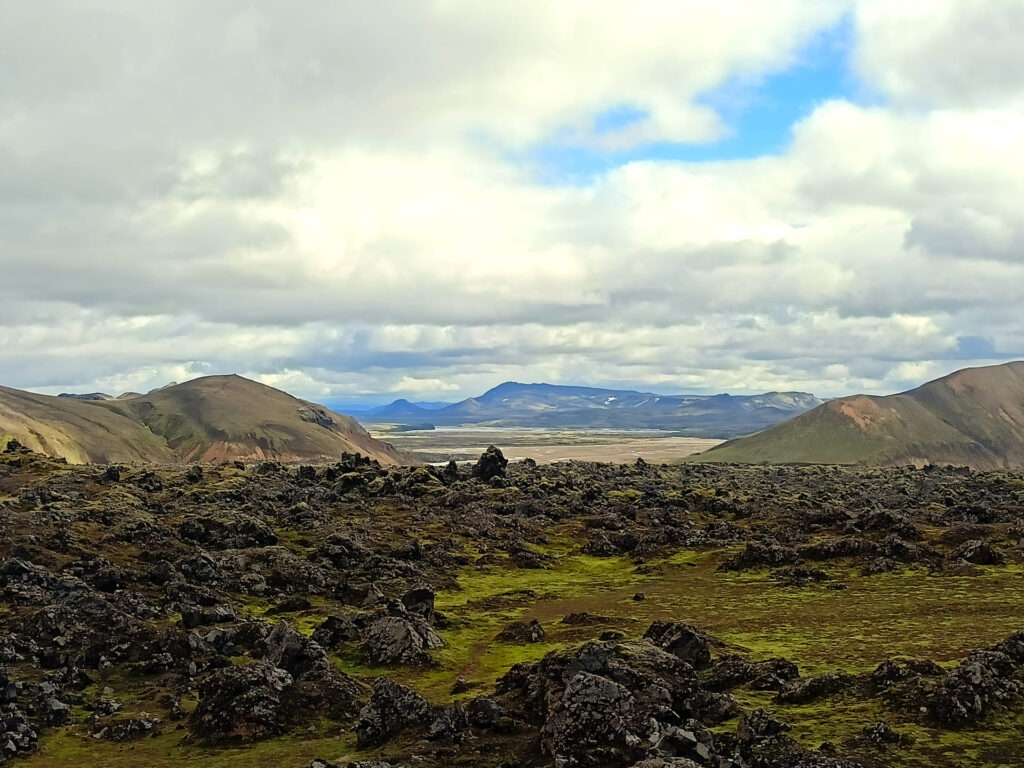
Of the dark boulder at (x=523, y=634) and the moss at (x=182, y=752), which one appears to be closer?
the moss at (x=182, y=752)

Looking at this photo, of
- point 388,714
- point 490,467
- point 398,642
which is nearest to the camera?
point 388,714

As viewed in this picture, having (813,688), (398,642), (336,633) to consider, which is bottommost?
(336,633)

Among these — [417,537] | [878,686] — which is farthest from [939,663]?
[417,537]

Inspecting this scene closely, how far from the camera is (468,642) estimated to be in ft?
154

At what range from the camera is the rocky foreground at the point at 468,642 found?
2595 cm

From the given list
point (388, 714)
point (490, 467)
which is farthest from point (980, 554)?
point (490, 467)

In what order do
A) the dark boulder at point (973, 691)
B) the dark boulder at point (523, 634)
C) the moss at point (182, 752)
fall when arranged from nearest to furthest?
1. the dark boulder at point (973, 691)
2. the moss at point (182, 752)
3. the dark boulder at point (523, 634)

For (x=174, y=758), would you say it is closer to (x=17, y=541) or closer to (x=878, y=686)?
(x=878, y=686)

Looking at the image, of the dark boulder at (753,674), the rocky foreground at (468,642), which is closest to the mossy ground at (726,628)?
the rocky foreground at (468,642)

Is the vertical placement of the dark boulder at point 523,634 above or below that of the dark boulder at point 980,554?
below

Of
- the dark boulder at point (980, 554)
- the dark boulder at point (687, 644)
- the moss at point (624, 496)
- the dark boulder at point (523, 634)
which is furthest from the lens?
the moss at point (624, 496)

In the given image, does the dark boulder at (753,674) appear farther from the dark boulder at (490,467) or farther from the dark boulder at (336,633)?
the dark boulder at (490,467)

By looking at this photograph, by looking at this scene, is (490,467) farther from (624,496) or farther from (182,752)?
(182,752)

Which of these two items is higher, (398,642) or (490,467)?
(490,467)
